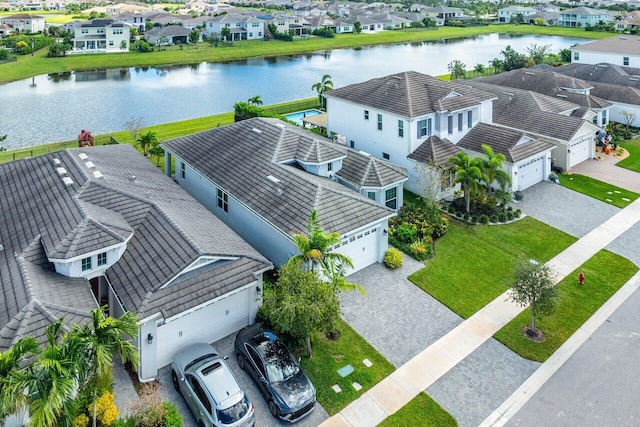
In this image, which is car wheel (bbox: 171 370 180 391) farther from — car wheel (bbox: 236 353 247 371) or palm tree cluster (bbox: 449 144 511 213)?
palm tree cluster (bbox: 449 144 511 213)

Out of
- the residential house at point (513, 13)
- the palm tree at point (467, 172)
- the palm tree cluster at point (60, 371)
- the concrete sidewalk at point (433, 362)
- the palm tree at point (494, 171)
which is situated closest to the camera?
the palm tree cluster at point (60, 371)

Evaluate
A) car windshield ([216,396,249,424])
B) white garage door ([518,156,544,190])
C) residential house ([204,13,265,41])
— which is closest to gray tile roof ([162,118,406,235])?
car windshield ([216,396,249,424])

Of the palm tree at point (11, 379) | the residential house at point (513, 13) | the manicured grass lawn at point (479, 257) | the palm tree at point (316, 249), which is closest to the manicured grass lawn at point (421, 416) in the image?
the palm tree at point (316, 249)

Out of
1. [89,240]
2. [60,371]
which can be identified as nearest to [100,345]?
[60,371]

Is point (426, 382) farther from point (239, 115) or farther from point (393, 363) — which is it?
point (239, 115)

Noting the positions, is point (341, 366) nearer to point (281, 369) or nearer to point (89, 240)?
point (281, 369)

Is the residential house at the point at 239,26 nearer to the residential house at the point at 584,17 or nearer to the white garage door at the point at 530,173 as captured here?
the residential house at the point at 584,17

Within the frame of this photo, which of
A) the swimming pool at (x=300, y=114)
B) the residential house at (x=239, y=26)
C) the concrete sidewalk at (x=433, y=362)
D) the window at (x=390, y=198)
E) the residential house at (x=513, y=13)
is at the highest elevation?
the residential house at (x=513, y=13)
